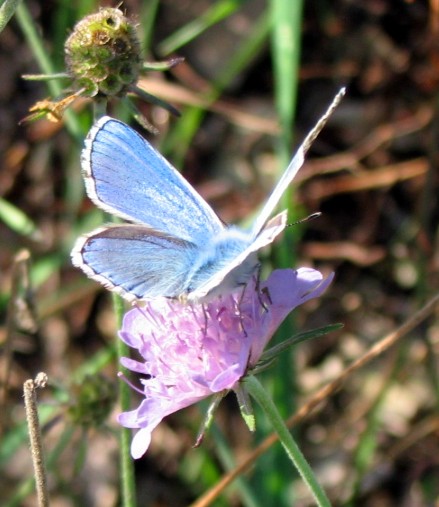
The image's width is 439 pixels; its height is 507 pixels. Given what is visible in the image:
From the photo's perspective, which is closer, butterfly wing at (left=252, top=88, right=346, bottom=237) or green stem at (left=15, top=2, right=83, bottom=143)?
butterfly wing at (left=252, top=88, right=346, bottom=237)

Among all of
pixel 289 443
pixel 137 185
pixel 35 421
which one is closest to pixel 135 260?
pixel 137 185

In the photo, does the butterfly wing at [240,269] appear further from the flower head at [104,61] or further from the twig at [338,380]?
the twig at [338,380]

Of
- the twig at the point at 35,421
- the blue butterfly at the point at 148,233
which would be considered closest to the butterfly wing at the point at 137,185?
the blue butterfly at the point at 148,233

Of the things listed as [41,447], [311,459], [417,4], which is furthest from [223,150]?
[41,447]

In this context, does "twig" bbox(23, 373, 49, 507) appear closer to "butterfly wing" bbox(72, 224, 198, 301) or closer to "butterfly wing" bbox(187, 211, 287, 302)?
Result: "butterfly wing" bbox(72, 224, 198, 301)

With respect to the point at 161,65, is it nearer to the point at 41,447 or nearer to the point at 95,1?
the point at 41,447

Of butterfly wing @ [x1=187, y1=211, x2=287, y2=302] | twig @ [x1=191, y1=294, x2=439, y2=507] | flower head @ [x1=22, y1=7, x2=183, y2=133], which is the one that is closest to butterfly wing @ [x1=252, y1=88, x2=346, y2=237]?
butterfly wing @ [x1=187, y1=211, x2=287, y2=302]

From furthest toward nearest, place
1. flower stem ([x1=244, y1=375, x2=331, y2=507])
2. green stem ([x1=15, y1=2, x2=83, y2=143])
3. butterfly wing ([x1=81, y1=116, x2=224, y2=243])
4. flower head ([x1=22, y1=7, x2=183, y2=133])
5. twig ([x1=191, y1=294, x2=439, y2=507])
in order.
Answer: green stem ([x1=15, y1=2, x2=83, y2=143]) < twig ([x1=191, y1=294, x2=439, y2=507]) < flower head ([x1=22, y1=7, x2=183, y2=133]) < butterfly wing ([x1=81, y1=116, x2=224, y2=243]) < flower stem ([x1=244, y1=375, x2=331, y2=507])
